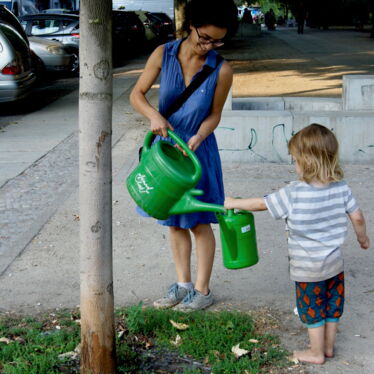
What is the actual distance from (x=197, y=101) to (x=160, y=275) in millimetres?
1426

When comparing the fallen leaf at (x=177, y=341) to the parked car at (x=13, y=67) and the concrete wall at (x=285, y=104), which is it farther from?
the parked car at (x=13, y=67)

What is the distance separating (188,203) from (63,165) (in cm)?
489

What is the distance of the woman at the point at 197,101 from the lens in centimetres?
368

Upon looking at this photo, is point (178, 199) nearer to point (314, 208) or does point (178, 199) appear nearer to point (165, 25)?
point (314, 208)

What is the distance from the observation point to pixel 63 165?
808 centimetres

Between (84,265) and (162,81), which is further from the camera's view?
(162,81)

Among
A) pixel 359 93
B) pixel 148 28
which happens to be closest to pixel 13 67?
pixel 359 93

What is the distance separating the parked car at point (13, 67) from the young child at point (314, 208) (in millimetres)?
9217

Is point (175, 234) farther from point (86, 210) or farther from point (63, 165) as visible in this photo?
point (63, 165)

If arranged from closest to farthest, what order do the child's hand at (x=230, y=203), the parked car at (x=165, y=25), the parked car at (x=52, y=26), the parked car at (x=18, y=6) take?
the child's hand at (x=230, y=203)
the parked car at (x=52, y=26)
the parked car at (x=18, y=6)
the parked car at (x=165, y=25)

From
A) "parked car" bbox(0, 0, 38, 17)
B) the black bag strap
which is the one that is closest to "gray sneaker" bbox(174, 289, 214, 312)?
the black bag strap

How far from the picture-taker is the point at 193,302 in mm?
4121

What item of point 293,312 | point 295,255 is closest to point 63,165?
point 293,312

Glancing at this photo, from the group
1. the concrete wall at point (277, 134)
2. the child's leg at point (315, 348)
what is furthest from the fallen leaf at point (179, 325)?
the concrete wall at point (277, 134)
